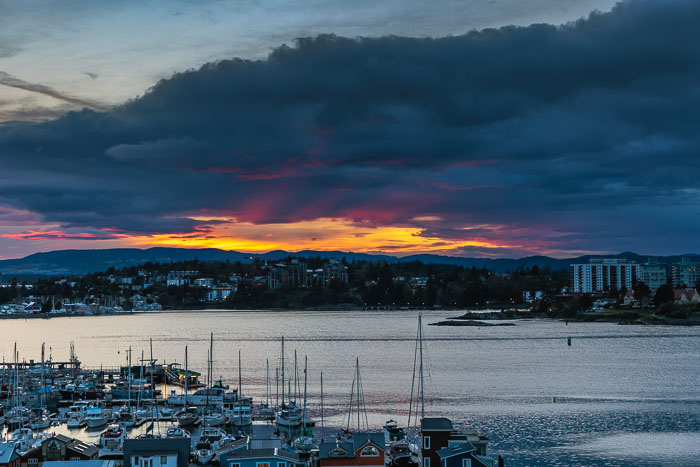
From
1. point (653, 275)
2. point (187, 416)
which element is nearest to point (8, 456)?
point (187, 416)

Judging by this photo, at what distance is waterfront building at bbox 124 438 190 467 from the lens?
731 inches

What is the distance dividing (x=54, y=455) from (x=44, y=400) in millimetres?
15706

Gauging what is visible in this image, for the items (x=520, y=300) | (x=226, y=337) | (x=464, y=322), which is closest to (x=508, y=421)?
(x=226, y=337)

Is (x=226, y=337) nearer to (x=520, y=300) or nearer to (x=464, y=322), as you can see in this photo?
(x=464, y=322)

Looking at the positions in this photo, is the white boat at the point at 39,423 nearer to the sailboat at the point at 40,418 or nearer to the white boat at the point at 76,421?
the sailboat at the point at 40,418

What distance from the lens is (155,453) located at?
1875cm

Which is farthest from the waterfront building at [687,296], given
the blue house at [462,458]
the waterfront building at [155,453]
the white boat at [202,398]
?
the waterfront building at [155,453]

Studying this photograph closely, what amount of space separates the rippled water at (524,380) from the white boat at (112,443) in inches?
334

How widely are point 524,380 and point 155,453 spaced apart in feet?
98.5

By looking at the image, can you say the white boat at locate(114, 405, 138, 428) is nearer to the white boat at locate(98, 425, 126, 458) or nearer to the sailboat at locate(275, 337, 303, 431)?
the white boat at locate(98, 425, 126, 458)

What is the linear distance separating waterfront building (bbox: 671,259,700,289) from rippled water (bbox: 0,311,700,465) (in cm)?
9632

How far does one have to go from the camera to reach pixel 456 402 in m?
36.4

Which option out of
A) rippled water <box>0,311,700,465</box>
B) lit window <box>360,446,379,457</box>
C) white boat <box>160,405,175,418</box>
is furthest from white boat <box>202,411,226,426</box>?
lit window <box>360,446,379,457</box>

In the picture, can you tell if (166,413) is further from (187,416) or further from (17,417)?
(17,417)
